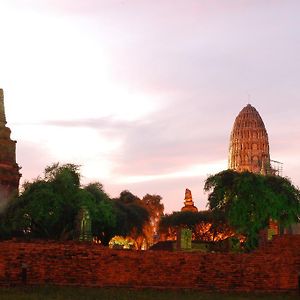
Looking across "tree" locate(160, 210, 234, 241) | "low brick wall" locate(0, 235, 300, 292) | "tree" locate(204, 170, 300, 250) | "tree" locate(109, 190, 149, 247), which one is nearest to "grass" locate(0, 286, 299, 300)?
"low brick wall" locate(0, 235, 300, 292)

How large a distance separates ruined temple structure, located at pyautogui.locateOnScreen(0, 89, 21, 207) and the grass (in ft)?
102

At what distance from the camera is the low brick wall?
1631 cm

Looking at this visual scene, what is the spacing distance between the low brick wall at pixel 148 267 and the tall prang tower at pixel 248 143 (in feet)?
407

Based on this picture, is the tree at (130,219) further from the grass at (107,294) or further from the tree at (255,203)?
the grass at (107,294)

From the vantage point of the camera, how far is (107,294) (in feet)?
49.5

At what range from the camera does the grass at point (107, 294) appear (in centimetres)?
1401

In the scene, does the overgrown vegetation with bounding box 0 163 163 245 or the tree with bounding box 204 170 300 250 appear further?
the tree with bounding box 204 170 300 250

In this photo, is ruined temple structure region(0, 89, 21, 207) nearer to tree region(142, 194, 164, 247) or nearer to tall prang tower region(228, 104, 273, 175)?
tree region(142, 194, 164, 247)

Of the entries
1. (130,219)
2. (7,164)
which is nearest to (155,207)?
(130,219)

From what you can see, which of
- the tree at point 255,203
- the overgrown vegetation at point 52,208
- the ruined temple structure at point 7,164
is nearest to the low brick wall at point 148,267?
the overgrown vegetation at point 52,208

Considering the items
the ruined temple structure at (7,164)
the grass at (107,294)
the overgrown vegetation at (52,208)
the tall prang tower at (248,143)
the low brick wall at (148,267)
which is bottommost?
the grass at (107,294)

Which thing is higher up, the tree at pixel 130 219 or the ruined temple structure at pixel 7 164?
the ruined temple structure at pixel 7 164

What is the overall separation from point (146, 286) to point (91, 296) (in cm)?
329

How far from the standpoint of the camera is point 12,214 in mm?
40875
